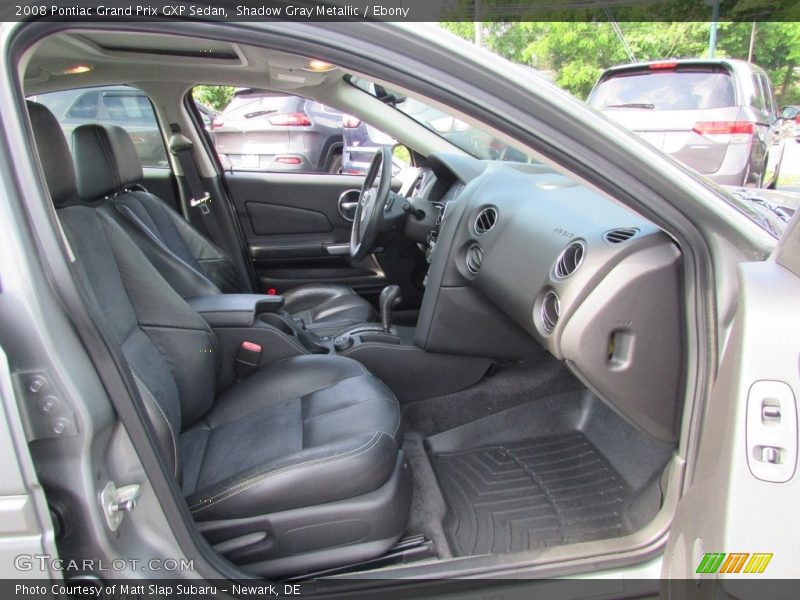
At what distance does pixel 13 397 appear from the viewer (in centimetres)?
90

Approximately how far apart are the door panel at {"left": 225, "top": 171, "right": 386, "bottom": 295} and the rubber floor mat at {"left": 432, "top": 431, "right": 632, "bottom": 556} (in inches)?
62.0

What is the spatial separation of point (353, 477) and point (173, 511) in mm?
422

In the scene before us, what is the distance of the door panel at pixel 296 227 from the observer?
3387mm

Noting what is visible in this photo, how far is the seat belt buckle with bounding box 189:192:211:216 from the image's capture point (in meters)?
3.19

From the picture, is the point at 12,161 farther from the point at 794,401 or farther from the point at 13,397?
the point at 794,401

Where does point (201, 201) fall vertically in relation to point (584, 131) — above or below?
below

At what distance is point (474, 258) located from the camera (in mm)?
2061

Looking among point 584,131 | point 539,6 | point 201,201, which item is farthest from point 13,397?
point 539,6

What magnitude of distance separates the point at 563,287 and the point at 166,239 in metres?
1.69

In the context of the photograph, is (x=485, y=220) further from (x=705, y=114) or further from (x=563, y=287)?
(x=705, y=114)

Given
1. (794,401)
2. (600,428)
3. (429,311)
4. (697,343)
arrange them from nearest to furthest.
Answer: (794,401) < (697,343) < (600,428) < (429,311)

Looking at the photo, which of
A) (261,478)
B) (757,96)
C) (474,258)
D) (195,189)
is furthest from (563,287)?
(757,96)

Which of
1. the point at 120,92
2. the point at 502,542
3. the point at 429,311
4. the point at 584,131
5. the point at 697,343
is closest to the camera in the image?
the point at 584,131

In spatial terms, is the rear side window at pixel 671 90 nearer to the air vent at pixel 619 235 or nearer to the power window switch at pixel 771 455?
the air vent at pixel 619 235
